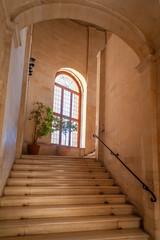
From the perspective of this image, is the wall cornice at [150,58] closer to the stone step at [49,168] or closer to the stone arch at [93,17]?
the stone arch at [93,17]

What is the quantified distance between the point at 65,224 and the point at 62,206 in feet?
1.71

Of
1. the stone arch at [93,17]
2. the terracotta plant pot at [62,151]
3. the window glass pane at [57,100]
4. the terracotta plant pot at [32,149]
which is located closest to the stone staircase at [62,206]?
the terracotta plant pot at [32,149]

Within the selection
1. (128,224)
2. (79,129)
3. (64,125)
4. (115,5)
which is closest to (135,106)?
(115,5)

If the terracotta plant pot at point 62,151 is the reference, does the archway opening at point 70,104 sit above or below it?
above

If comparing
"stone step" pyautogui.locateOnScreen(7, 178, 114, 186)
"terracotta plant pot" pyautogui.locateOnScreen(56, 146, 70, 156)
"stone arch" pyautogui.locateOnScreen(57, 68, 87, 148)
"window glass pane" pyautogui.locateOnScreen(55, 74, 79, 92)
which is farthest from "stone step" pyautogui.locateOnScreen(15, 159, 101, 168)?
"window glass pane" pyautogui.locateOnScreen(55, 74, 79, 92)

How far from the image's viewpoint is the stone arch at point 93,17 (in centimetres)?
360

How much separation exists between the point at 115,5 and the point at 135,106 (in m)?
2.11

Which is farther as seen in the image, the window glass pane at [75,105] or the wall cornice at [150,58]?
the window glass pane at [75,105]

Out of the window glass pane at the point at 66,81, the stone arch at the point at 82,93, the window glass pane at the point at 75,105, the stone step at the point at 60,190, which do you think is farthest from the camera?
the window glass pane at the point at 75,105

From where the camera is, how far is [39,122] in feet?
27.9

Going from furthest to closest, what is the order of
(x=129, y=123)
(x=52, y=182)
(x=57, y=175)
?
(x=57, y=175)
(x=129, y=123)
(x=52, y=182)

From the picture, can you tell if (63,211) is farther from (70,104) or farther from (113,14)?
(70,104)

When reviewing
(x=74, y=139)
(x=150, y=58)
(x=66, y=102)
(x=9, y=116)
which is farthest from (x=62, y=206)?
(x=66, y=102)

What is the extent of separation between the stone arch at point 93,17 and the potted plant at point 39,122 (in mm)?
5041
